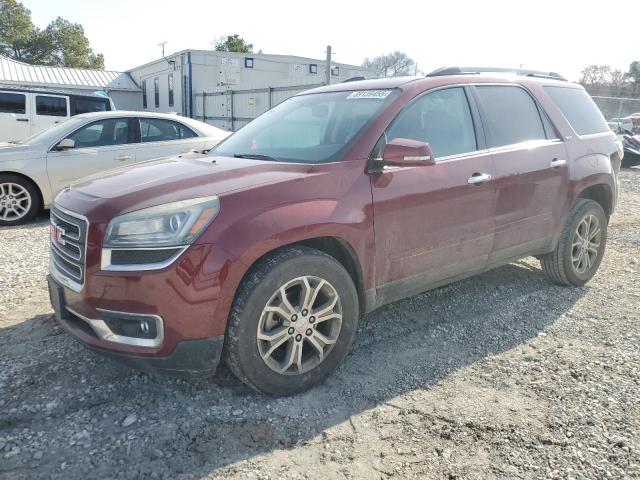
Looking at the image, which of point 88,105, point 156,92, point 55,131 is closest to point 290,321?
point 55,131

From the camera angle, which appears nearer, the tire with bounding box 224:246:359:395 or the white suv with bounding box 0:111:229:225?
the tire with bounding box 224:246:359:395

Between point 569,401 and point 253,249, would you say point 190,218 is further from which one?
point 569,401

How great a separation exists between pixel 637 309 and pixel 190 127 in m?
6.39

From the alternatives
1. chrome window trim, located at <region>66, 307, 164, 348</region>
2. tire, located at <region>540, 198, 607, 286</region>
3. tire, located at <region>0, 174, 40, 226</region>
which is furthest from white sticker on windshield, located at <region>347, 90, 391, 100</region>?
tire, located at <region>0, 174, 40, 226</region>

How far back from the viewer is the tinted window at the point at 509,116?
3.87 meters

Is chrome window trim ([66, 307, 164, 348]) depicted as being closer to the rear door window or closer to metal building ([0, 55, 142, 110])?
the rear door window

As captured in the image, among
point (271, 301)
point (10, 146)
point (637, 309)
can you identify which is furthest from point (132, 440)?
point (10, 146)

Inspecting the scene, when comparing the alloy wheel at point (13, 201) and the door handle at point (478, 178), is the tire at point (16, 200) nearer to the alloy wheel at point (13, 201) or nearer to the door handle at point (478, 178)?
the alloy wheel at point (13, 201)

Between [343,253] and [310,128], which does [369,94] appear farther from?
[343,253]

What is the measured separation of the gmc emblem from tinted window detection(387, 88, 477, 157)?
6.71 feet

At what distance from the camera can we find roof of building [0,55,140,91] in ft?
108

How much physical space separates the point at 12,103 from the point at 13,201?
722 centimetres

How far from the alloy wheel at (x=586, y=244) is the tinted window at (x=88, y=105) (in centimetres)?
1004

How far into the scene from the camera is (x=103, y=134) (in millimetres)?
7414
